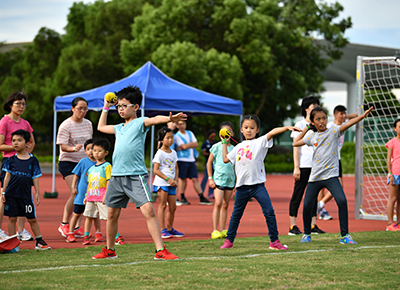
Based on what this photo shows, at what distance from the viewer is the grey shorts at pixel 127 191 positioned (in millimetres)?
5109

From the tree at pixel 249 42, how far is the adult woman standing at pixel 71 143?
18.3 m

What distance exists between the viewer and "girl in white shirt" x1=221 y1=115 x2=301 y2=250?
5.96m

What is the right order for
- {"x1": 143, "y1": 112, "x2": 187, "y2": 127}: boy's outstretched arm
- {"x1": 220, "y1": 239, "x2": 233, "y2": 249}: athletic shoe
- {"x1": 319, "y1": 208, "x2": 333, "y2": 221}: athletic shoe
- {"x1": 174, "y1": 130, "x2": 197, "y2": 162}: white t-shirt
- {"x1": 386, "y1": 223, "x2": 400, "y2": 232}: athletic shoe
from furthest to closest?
{"x1": 174, "y1": 130, "x2": 197, "y2": 162}: white t-shirt < {"x1": 319, "y1": 208, "x2": 333, "y2": 221}: athletic shoe < {"x1": 386, "y1": 223, "x2": 400, "y2": 232}: athletic shoe < {"x1": 220, "y1": 239, "x2": 233, "y2": 249}: athletic shoe < {"x1": 143, "y1": 112, "x2": 187, "y2": 127}: boy's outstretched arm

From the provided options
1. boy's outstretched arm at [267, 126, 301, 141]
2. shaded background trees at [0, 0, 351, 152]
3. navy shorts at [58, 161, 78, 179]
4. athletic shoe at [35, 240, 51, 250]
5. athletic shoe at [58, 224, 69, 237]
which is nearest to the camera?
boy's outstretched arm at [267, 126, 301, 141]

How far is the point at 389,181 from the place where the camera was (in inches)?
323

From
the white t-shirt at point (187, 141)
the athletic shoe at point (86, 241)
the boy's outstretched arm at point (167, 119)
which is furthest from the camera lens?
the white t-shirt at point (187, 141)

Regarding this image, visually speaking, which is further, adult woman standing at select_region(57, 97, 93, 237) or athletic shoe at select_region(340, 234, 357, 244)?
adult woman standing at select_region(57, 97, 93, 237)

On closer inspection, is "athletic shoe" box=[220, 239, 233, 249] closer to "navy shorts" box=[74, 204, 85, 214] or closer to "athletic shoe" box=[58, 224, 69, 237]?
"navy shorts" box=[74, 204, 85, 214]

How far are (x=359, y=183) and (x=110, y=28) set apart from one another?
82.3ft

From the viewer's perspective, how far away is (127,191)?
515cm

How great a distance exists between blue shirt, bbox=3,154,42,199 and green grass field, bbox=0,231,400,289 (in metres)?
0.73

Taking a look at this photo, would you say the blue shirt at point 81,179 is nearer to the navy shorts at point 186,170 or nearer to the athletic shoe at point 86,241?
the athletic shoe at point 86,241

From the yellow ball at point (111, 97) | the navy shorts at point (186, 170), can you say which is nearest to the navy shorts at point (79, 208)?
the yellow ball at point (111, 97)

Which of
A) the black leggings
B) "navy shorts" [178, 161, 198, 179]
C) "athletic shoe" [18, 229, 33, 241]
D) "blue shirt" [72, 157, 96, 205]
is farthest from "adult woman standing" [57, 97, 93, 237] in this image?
"navy shorts" [178, 161, 198, 179]
